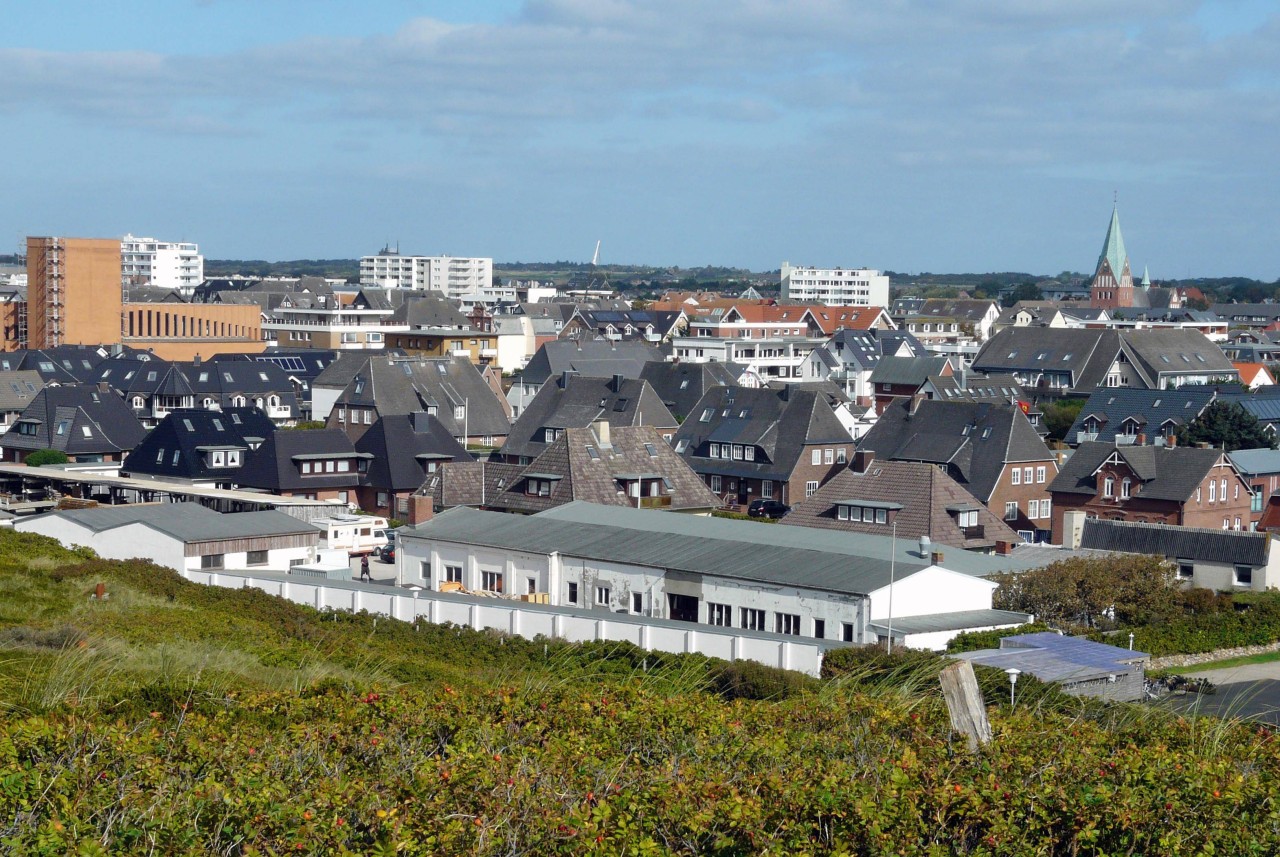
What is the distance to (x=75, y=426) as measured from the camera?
2173 inches

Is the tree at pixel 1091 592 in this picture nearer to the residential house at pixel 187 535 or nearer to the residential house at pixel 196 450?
the residential house at pixel 187 535

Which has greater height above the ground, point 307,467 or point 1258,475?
point 1258,475

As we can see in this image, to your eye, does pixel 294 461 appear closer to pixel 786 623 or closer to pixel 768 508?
pixel 768 508

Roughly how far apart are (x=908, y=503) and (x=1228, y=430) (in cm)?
2105

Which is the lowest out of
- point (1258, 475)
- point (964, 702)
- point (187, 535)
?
point (187, 535)

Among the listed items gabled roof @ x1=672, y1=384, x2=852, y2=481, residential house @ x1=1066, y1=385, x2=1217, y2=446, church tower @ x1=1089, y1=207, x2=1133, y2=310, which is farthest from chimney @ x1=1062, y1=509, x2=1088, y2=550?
church tower @ x1=1089, y1=207, x2=1133, y2=310

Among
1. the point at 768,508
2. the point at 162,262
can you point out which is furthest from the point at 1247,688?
the point at 162,262

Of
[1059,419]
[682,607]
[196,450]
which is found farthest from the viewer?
[1059,419]

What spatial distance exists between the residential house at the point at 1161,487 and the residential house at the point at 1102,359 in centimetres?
3744

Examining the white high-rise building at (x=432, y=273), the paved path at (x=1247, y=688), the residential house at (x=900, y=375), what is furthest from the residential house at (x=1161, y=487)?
the white high-rise building at (x=432, y=273)

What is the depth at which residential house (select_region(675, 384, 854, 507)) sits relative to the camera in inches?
1933

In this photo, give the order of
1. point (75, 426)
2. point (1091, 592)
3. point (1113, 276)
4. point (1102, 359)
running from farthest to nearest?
point (1113, 276) < point (1102, 359) < point (75, 426) < point (1091, 592)

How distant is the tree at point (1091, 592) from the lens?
29.3m

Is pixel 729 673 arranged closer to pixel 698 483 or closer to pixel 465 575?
pixel 465 575
